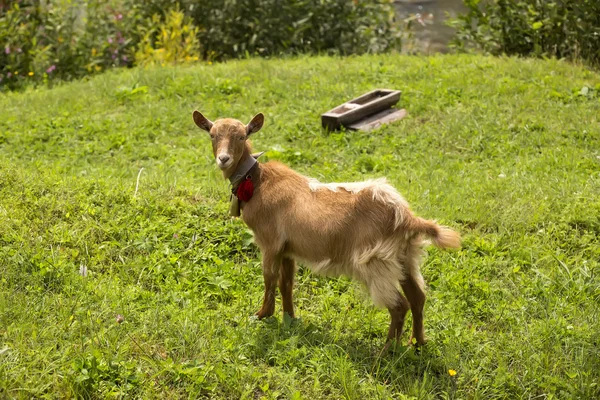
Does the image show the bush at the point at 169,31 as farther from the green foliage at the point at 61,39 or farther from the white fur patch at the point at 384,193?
the white fur patch at the point at 384,193

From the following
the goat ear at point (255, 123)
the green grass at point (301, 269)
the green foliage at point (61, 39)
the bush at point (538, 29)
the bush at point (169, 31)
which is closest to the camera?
the green grass at point (301, 269)

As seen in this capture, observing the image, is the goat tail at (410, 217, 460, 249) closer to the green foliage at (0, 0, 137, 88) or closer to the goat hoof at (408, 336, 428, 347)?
the goat hoof at (408, 336, 428, 347)

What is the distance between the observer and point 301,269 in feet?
18.2

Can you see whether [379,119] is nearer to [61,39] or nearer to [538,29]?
[538,29]

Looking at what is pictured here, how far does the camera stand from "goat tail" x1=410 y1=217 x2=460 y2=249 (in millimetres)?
4234

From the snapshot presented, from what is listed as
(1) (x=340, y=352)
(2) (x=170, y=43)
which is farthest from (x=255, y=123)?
(2) (x=170, y=43)

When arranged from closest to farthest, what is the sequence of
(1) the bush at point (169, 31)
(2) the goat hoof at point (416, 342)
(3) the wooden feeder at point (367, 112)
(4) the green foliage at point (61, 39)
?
(2) the goat hoof at point (416, 342) → (3) the wooden feeder at point (367, 112) → (4) the green foliage at point (61, 39) → (1) the bush at point (169, 31)

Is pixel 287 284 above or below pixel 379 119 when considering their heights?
above

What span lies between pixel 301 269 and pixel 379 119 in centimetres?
341

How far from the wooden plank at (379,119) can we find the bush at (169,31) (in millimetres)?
3231

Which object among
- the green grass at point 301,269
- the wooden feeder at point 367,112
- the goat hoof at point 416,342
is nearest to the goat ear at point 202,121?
the green grass at point 301,269

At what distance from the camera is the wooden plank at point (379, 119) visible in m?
8.25

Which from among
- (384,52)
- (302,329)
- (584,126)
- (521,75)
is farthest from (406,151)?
(384,52)

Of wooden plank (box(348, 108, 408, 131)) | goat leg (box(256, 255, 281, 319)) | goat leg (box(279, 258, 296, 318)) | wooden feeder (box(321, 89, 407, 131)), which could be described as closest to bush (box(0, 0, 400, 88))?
wooden feeder (box(321, 89, 407, 131))
